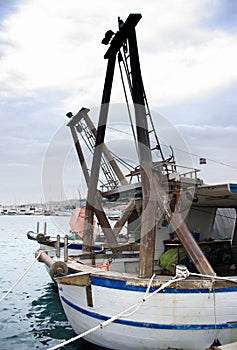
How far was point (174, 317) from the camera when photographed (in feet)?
20.5

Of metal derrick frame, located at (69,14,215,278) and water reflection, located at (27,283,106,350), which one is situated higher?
metal derrick frame, located at (69,14,215,278)

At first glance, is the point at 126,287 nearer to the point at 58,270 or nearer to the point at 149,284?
the point at 149,284

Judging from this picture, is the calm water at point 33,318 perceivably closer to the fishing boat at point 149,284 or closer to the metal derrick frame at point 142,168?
the fishing boat at point 149,284

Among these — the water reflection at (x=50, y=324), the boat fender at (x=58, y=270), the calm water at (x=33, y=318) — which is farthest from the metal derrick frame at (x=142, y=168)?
the calm water at (x=33, y=318)

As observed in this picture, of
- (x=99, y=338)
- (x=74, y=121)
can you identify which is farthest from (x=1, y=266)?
(x=99, y=338)

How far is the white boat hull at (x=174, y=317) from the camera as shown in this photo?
246 inches

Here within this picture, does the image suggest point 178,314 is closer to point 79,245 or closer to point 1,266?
point 79,245

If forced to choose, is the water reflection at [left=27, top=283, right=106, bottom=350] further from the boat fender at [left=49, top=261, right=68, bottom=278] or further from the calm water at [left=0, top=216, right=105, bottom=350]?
the boat fender at [left=49, top=261, right=68, bottom=278]

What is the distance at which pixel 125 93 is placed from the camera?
909 cm

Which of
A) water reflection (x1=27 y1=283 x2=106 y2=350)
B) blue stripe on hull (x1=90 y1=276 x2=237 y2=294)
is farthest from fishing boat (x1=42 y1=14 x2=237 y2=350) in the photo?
water reflection (x1=27 y1=283 x2=106 y2=350)

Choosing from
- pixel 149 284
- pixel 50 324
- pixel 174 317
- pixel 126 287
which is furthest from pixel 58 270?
pixel 50 324

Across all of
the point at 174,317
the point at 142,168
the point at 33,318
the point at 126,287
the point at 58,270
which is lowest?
the point at 33,318

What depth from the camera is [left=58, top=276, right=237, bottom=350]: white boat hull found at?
20.5 ft

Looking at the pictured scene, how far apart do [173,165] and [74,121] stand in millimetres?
5550
